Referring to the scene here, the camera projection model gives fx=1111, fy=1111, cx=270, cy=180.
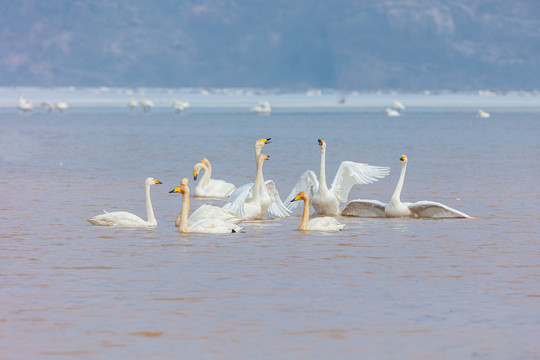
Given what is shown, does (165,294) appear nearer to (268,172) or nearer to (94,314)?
(94,314)

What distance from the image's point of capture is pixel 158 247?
16594 mm

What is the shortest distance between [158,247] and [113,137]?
3677cm

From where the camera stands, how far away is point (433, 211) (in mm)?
19984

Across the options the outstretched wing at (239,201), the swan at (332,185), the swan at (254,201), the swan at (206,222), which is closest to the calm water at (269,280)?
the swan at (206,222)

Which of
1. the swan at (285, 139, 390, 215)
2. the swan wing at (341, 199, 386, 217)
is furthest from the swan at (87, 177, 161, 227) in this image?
the swan wing at (341, 199, 386, 217)

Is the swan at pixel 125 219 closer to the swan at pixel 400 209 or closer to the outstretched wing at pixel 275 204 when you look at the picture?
the outstretched wing at pixel 275 204

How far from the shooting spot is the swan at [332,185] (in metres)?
20.8

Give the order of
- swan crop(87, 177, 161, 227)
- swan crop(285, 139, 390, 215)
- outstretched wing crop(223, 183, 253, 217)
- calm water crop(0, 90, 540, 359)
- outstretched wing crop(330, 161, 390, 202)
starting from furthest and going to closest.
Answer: outstretched wing crop(330, 161, 390, 202), swan crop(285, 139, 390, 215), outstretched wing crop(223, 183, 253, 217), swan crop(87, 177, 161, 227), calm water crop(0, 90, 540, 359)

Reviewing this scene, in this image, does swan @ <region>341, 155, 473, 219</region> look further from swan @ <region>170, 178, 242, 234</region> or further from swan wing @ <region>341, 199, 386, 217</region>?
swan @ <region>170, 178, 242, 234</region>

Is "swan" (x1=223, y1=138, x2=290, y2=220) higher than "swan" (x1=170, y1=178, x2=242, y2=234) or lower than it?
higher

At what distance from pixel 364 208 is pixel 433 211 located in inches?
53.4

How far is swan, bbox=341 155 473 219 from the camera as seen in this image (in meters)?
19.8

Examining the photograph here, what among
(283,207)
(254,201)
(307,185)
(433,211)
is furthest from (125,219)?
(433,211)

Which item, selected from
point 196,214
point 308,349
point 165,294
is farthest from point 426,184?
point 308,349
